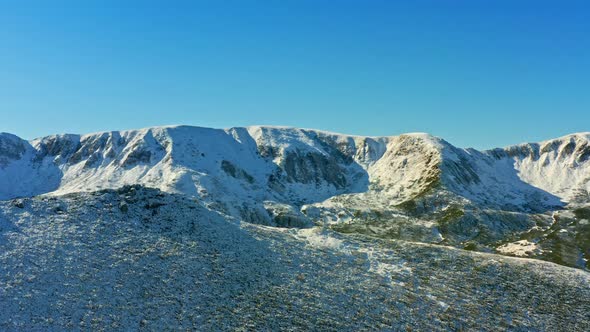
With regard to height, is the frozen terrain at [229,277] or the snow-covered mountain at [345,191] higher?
the snow-covered mountain at [345,191]

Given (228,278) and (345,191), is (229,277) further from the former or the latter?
(345,191)

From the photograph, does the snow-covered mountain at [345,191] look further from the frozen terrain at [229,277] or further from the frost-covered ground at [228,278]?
the frost-covered ground at [228,278]

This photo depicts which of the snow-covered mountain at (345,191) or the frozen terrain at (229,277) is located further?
the snow-covered mountain at (345,191)

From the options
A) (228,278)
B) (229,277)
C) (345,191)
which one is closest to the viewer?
(228,278)

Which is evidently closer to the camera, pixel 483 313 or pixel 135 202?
pixel 483 313

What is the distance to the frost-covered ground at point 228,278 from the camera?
29.4m

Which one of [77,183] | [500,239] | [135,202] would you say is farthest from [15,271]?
[77,183]

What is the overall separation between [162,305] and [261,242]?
48.6ft

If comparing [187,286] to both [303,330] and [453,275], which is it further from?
[453,275]

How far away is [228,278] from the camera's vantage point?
34.9 metres

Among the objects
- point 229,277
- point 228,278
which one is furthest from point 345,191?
point 228,278

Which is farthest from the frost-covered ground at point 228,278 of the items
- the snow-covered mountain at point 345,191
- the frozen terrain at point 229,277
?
the snow-covered mountain at point 345,191

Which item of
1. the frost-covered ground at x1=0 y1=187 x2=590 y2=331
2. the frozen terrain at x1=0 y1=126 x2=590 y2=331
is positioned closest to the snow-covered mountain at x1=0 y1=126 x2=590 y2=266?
the frozen terrain at x1=0 y1=126 x2=590 y2=331

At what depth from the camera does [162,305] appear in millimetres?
29922
